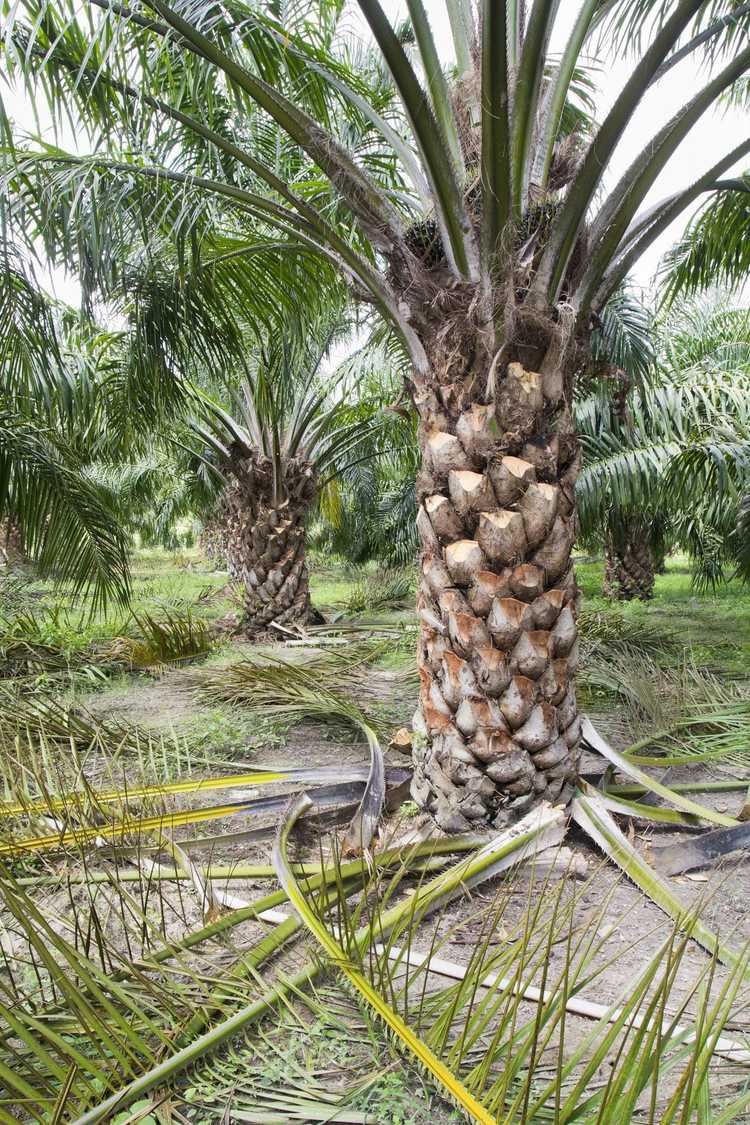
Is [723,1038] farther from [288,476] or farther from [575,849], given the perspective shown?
[288,476]

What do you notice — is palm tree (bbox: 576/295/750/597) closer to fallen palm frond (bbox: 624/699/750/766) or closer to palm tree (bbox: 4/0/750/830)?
fallen palm frond (bbox: 624/699/750/766)

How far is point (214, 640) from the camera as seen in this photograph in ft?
21.4

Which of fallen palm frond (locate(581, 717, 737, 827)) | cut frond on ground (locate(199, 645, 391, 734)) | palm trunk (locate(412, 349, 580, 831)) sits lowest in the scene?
fallen palm frond (locate(581, 717, 737, 827))

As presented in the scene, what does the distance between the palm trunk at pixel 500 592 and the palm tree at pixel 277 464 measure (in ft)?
16.4

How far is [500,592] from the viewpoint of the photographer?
237 cm

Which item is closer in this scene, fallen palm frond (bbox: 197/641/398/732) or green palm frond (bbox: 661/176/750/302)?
fallen palm frond (bbox: 197/641/398/732)

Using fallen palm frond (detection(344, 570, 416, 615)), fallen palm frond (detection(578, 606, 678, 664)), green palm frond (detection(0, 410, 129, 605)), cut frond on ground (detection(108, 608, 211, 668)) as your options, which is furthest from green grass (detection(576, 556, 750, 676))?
green palm frond (detection(0, 410, 129, 605))

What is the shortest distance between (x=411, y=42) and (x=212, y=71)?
1671mm

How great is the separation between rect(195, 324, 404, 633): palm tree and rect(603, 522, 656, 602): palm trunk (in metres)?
4.29

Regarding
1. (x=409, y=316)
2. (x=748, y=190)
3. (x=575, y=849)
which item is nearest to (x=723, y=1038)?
(x=575, y=849)

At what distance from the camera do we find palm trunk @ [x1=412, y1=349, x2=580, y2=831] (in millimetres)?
2363

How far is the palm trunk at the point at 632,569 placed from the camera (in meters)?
10.4

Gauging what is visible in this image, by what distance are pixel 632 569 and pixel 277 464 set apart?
5.63 meters

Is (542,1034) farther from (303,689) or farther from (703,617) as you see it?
(703,617)
